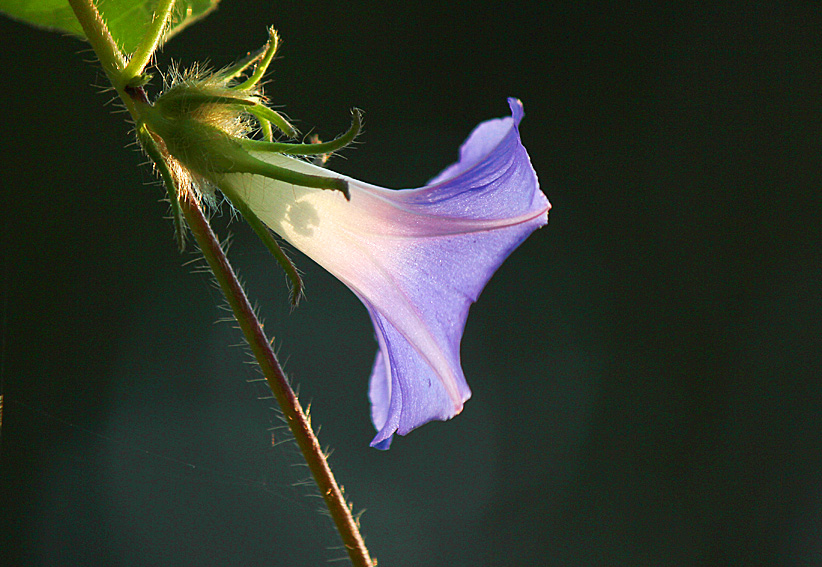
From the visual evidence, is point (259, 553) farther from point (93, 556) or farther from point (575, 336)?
point (575, 336)

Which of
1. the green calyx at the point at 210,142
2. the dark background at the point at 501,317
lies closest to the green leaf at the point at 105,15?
the green calyx at the point at 210,142

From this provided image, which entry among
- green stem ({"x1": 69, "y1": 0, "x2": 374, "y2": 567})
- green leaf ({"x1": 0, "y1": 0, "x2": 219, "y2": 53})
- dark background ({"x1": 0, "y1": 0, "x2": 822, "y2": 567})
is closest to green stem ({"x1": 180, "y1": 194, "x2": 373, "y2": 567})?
green stem ({"x1": 69, "y1": 0, "x2": 374, "y2": 567})

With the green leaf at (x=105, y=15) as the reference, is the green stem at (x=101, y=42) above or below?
below

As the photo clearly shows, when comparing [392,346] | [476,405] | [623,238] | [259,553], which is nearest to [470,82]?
[623,238]

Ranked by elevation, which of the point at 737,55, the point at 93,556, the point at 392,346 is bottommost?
the point at 93,556

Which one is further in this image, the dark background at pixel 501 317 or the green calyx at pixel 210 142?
the dark background at pixel 501 317

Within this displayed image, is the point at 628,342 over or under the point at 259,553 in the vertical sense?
over

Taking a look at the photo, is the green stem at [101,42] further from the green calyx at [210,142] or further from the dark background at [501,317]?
the dark background at [501,317]
